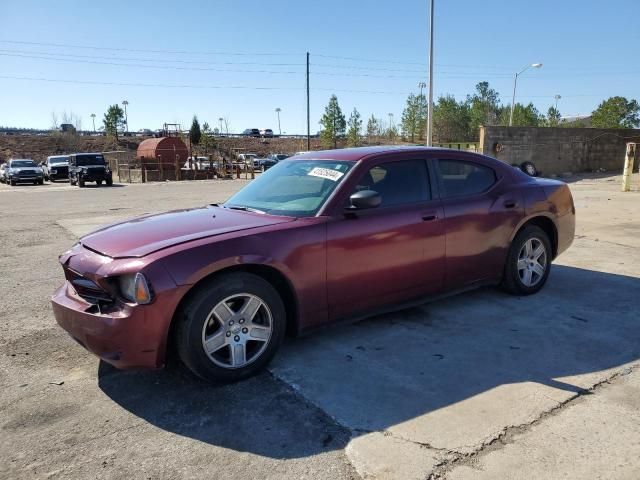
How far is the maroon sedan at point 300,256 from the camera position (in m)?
3.20

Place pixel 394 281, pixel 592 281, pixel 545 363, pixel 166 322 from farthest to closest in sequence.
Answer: pixel 592 281 < pixel 394 281 < pixel 545 363 < pixel 166 322

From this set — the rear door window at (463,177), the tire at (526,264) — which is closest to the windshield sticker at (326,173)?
the rear door window at (463,177)

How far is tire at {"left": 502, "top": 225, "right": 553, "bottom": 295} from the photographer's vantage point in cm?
507

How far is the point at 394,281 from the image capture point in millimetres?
4141

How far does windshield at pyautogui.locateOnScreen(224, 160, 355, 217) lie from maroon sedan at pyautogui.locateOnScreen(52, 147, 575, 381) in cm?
1

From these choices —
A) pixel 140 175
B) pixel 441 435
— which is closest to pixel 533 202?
pixel 441 435

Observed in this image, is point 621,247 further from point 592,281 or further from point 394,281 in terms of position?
point 394,281

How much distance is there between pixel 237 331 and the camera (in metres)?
3.45

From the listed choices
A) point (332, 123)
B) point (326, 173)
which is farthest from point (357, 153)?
point (332, 123)

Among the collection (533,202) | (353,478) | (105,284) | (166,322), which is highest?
(533,202)

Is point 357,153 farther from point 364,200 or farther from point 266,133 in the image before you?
point 266,133

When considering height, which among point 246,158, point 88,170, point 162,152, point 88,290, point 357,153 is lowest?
point 88,290

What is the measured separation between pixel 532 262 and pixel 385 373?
99.0 inches

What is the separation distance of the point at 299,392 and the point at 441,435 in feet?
3.10
